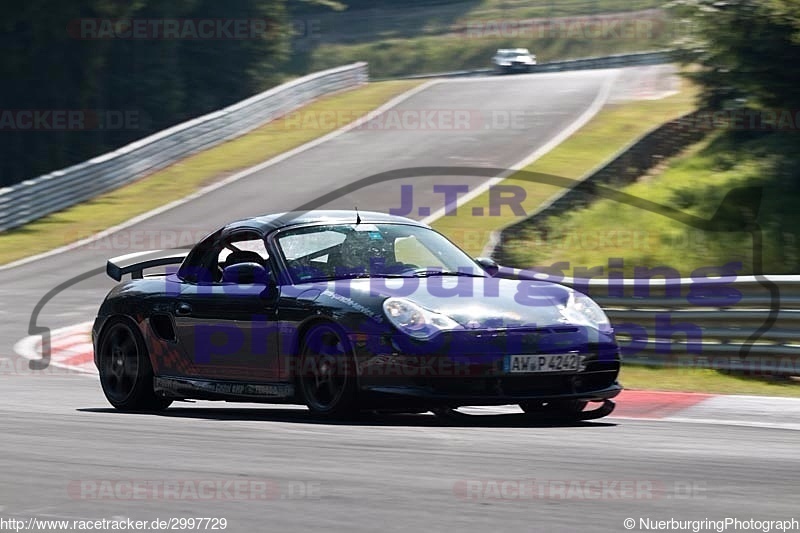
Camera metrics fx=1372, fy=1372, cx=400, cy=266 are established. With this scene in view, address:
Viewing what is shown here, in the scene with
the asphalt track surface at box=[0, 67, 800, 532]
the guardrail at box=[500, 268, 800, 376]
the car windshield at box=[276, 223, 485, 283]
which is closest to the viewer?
the asphalt track surface at box=[0, 67, 800, 532]

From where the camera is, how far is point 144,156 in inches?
1196

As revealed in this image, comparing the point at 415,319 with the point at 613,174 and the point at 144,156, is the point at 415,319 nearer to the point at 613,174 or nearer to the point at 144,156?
the point at 613,174

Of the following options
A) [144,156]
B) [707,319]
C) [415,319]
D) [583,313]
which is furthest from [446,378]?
[144,156]

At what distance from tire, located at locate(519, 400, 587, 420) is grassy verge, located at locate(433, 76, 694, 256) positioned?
8761 millimetres

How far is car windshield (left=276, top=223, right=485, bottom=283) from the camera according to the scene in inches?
321

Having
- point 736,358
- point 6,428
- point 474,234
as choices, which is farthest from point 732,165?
point 6,428

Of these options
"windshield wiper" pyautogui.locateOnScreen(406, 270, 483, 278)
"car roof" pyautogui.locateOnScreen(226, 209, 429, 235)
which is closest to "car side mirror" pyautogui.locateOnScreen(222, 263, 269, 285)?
"car roof" pyautogui.locateOnScreen(226, 209, 429, 235)

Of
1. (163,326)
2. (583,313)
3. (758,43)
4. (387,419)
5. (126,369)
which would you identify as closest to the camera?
(387,419)

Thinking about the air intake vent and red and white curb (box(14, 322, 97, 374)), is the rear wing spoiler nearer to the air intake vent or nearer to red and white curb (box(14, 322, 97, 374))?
the air intake vent

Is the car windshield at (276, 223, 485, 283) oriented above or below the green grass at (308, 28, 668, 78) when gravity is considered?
below

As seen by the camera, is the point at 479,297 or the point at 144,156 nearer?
the point at 479,297

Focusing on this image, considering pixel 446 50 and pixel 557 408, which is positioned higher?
pixel 446 50

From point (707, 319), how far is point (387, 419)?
3.91 m

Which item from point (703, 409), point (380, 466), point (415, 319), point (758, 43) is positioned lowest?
point (703, 409)
